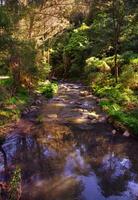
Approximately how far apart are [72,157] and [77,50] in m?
28.6

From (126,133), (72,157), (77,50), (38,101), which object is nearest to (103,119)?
(126,133)

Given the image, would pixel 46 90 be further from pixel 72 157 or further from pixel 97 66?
pixel 72 157

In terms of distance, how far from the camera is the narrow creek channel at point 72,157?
1098cm

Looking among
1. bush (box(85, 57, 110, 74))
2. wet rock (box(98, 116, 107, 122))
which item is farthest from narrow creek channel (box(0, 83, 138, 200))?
bush (box(85, 57, 110, 74))

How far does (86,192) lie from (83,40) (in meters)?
32.5

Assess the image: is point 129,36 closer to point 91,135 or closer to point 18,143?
point 91,135

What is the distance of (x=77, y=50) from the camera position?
41188mm

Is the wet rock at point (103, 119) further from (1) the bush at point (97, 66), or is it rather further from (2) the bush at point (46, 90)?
(1) the bush at point (97, 66)

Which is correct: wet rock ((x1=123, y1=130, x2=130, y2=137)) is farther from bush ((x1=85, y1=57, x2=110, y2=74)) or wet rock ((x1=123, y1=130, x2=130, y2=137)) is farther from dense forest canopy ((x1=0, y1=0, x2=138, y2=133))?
bush ((x1=85, y1=57, x2=110, y2=74))

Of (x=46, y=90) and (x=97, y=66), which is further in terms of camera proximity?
(x=97, y=66)

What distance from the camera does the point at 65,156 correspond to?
13.9 metres

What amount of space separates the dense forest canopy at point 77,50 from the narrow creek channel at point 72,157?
1637 mm

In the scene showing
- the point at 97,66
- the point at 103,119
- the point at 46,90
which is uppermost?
the point at 97,66

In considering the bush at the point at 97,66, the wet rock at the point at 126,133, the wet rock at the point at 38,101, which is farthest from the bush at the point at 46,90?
the wet rock at the point at 126,133
